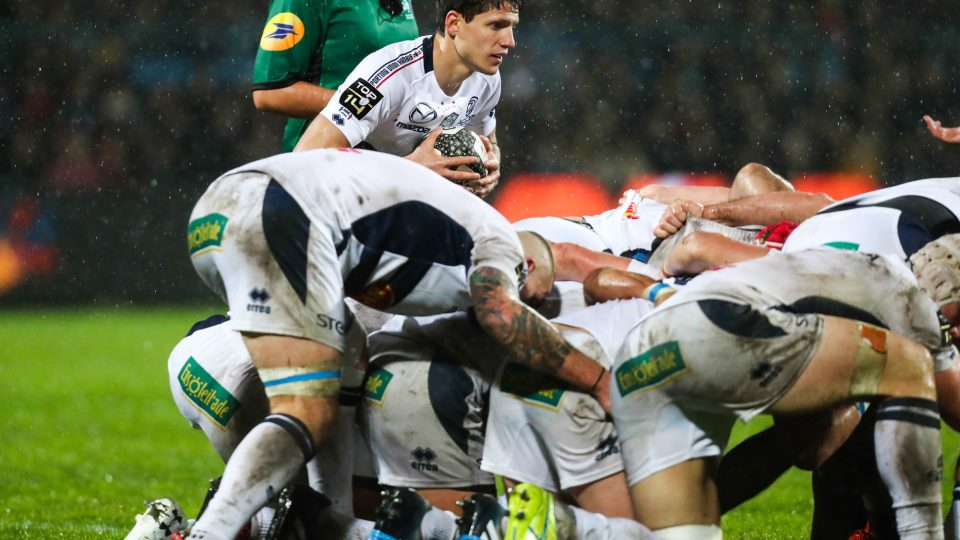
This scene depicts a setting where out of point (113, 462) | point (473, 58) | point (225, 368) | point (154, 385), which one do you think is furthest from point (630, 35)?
point (225, 368)

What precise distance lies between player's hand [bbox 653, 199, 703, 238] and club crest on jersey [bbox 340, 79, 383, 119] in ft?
3.96

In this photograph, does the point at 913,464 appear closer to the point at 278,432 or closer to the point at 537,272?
the point at 537,272

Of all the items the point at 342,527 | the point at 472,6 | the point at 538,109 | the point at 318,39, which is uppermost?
the point at 472,6

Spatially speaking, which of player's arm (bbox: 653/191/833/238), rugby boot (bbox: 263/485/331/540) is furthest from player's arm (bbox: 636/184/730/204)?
rugby boot (bbox: 263/485/331/540)

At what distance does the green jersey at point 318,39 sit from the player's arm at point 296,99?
4 centimetres

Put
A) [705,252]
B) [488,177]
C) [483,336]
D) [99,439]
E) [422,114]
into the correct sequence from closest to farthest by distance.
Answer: [483,336] → [705,252] → [488,177] → [422,114] → [99,439]

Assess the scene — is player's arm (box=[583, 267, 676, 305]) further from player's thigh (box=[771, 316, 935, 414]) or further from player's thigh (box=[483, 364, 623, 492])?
player's thigh (box=[771, 316, 935, 414])

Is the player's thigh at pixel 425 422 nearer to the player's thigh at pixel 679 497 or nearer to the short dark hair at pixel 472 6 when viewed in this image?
the player's thigh at pixel 679 497

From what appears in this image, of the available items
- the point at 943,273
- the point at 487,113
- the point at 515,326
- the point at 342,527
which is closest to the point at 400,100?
the point at 487,113

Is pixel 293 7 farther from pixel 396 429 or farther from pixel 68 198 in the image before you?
pixel 68 198

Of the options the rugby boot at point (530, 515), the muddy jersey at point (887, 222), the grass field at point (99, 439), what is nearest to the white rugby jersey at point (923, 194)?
the muddy jersey at point (887, 222)

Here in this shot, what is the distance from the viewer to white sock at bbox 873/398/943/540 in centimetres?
334

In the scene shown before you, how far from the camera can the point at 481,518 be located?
11.4ft

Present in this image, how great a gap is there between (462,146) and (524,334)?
131 cm
